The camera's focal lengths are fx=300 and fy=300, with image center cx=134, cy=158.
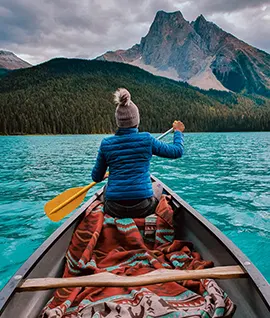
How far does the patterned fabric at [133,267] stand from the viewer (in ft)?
6.70

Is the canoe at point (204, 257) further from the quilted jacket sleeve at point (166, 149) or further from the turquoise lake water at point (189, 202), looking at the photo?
the turquoise lake water at point (189, 202)

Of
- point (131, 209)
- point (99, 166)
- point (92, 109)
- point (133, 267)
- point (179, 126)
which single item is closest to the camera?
point (133, 267)

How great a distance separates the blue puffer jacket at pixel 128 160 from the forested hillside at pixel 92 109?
84798mm

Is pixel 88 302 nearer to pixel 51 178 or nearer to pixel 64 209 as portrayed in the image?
pixel 64 209

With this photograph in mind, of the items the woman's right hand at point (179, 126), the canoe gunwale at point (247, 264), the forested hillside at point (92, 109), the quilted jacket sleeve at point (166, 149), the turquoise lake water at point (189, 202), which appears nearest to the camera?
the canoe gunwale at point (247, 264)

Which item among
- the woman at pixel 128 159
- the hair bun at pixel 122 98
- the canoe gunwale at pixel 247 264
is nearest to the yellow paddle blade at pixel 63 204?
the woman at pixel 128 159

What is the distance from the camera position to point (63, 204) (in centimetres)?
476

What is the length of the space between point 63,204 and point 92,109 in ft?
345

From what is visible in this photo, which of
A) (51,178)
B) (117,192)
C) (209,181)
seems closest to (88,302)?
(117,192)

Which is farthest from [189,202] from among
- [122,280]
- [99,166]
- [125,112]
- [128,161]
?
[122,280]

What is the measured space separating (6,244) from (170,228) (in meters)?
3.49

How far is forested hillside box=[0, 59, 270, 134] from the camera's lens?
89500 millimetres

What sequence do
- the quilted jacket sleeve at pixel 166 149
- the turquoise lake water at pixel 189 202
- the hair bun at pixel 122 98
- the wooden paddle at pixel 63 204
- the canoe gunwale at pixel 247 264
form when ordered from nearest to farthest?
the canoe gunwale at pixel 247 264, the hair bun at pixel 122 98, the quilted jacket sleeve at pixel 166 149, the wooden paddle at pixel 63 204, the turquoise lake water at pixel 189 202

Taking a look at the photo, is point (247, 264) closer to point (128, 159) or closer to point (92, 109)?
point (128, 159)
